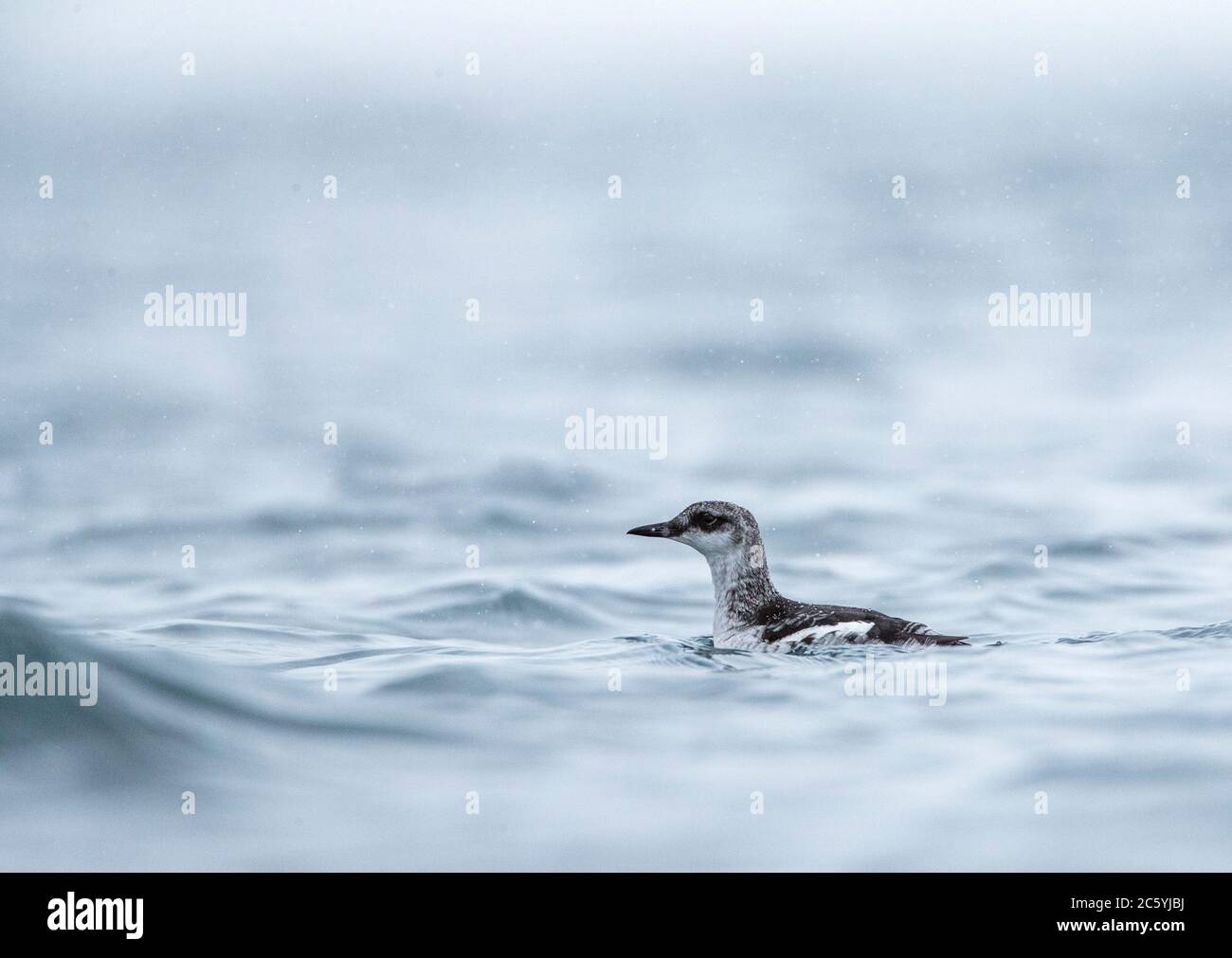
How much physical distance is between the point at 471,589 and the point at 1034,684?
15.7 ft

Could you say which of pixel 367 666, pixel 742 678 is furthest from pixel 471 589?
pixel 742 678

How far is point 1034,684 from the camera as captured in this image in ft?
34.6

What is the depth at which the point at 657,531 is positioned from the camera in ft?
40.0

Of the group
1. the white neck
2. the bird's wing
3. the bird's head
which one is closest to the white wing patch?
the bird's wing

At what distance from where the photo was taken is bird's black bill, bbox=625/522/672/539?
39.9 feet

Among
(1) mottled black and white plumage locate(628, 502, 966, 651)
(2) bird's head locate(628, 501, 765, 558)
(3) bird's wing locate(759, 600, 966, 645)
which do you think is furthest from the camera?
(2) bird's head locate(628, 501, 765, 558)

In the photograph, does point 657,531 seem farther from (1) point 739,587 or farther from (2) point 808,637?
(2) point 808,637

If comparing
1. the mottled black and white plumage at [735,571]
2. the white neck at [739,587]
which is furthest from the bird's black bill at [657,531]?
the white neck at [739,587]

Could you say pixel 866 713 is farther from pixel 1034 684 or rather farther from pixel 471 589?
pixel 471 589

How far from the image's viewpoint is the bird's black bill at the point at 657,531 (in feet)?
39.9

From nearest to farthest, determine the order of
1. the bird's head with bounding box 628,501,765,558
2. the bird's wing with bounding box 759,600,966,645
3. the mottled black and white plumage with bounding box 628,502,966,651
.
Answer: the bird's wing with bounding box 759,600,966,645
the mottled black and white plumage with bounding box 628,502,966,651
the bird's head with bounding box 628,501,765,558

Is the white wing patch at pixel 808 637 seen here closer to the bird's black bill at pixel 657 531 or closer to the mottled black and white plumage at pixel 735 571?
the mottled black and white plumage at pixel 735 571

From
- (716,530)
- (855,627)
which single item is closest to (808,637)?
(855,627)

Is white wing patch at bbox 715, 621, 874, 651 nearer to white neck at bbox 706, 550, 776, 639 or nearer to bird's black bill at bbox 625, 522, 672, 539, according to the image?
white neck at bbox 706, 550, 776, 639
